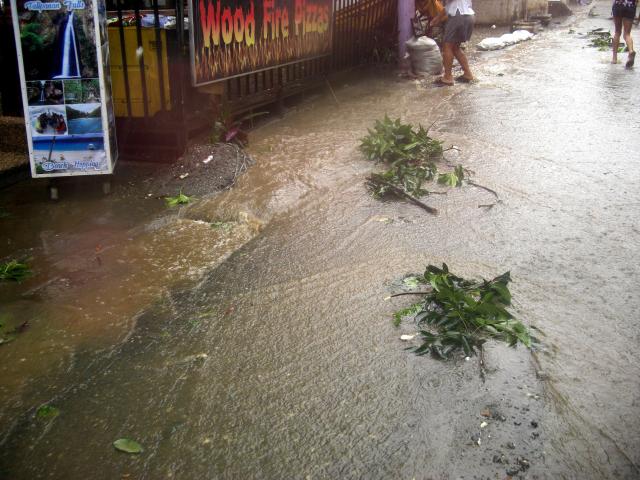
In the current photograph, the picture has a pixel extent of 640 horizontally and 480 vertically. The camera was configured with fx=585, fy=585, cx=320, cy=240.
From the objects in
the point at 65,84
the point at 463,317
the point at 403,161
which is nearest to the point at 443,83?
the point at 403,161

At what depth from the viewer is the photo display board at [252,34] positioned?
20.6ft

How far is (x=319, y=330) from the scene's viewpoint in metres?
3.51

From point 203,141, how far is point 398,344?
4294mm

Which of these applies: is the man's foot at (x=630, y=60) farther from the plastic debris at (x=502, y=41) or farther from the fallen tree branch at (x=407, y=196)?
the fallen tree branch at (x=407, y=196)

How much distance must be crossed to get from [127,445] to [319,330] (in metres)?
1.27

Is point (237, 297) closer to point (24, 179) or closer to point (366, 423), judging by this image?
point (366, 423)

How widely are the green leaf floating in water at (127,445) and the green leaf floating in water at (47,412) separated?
0.43m

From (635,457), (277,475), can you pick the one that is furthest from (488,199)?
(277,475)

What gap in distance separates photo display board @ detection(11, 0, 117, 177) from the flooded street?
0.49m

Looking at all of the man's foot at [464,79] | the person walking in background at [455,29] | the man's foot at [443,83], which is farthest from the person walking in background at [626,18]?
the man's foot at [443,83]

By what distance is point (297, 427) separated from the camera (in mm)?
2752

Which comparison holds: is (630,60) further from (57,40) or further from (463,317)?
(57,40)

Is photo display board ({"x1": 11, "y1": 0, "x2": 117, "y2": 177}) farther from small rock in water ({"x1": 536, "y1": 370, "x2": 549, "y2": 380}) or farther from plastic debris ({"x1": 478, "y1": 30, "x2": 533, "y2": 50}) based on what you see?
plastic debris ({"x1": 478, "y1": 30, "x2": 533, "y2": 50})

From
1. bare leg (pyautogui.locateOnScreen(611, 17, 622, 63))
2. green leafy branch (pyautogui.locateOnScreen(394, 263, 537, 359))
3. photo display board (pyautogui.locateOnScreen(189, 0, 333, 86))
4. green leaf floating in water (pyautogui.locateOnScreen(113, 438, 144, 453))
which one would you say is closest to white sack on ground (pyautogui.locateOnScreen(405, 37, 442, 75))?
photo display board (pyautogui.locateOnScreen(189, 0, 333, 86))
